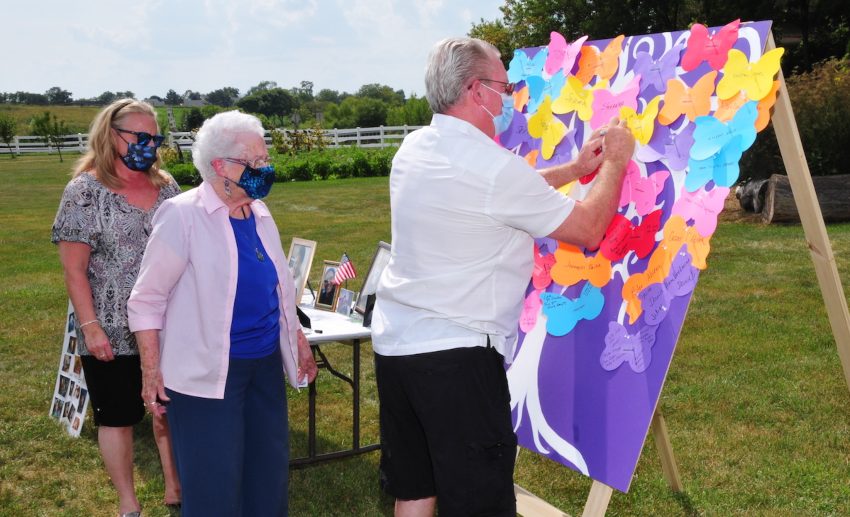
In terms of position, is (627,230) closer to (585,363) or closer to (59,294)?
(585,363)

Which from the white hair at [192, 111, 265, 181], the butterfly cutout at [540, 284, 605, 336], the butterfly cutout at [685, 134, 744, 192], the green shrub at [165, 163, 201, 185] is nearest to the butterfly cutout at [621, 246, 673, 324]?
the butterfly cutout at [540, 284, 605, 336]

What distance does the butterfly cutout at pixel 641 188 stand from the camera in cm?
242

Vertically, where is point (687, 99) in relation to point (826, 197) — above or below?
above

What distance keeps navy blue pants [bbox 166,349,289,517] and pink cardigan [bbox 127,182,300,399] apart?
0.24 ft

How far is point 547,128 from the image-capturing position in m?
2.82

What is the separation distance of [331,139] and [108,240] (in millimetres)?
23866

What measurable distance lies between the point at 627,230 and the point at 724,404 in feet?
7.84

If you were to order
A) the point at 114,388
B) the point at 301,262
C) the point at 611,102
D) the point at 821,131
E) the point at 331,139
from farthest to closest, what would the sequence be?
the point at 331,139 < the point at 821,131 < the point at 301,262 < the point at 114,388 < the point at 611,102

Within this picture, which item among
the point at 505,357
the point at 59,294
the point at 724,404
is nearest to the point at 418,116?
the point at 59,294

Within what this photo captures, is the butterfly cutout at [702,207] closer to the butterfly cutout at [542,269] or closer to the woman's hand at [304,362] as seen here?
the butterfly cutout at [542,269]

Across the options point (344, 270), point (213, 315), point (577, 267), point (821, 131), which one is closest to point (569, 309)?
point (577, 267)

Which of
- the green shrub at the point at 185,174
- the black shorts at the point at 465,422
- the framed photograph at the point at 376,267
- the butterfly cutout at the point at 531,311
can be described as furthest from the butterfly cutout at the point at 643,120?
the green shrub at the point at 185,174

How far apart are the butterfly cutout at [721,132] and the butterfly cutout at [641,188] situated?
0.44 feet

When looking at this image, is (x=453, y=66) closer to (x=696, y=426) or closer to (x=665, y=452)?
(x=665, y=452)
